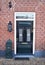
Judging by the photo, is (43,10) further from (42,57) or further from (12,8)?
(42,57)

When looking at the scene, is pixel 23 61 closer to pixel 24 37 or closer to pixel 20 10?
pixel 24 37

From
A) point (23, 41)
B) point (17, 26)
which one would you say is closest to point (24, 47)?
point (23, 41)

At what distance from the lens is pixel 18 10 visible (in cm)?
1471

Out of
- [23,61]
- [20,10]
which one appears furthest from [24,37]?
[23,61]

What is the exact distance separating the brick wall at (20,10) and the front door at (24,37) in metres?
0.44

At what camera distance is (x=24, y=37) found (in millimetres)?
15188

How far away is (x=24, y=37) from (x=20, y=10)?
166cm

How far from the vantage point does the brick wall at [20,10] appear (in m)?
14.7

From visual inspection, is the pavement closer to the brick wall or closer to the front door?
the front door

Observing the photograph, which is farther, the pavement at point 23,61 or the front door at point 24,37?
the front door at point 24,37

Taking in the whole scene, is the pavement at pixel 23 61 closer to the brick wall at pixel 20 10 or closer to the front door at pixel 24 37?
the front door at pixel 24 37

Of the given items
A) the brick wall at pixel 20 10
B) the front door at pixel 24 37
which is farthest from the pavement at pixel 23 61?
the brick wall at pixel 20 10

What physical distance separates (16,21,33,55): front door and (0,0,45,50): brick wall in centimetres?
44

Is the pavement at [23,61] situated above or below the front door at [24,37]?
below
